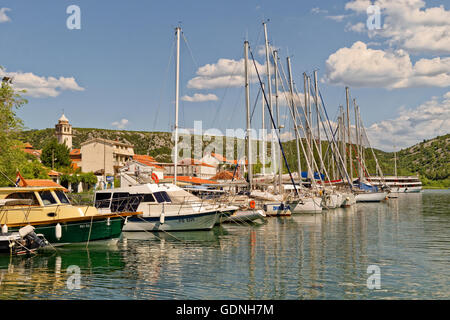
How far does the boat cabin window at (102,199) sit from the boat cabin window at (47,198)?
7275 millimetres

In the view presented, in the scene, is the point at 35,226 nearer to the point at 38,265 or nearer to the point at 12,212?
the point at 12,212

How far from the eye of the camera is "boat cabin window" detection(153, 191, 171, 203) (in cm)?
2970

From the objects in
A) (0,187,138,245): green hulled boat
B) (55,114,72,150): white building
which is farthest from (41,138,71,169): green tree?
(0,187,138,245): green hulled boat

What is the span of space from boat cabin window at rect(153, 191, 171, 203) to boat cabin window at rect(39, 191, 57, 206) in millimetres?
7836

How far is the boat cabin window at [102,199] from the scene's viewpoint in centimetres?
3080

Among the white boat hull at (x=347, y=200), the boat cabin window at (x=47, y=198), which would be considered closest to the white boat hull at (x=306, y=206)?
the white boat hull at (x=347, y=200)

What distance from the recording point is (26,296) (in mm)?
14164

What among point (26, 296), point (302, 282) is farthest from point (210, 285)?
point (26, 296)

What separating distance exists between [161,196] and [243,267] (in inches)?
504

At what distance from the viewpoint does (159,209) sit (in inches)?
1158

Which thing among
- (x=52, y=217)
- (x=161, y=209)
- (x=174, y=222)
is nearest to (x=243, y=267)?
(x=52, y=217)

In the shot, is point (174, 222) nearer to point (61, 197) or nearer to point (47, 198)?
point (61, 197)

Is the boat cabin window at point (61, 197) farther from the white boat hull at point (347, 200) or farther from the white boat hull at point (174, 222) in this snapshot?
the white boat hull at point (347, 200)

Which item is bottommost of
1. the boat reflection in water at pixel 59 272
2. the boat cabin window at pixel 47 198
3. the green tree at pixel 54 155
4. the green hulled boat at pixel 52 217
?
the boat reflection in water at pixel 59 272
